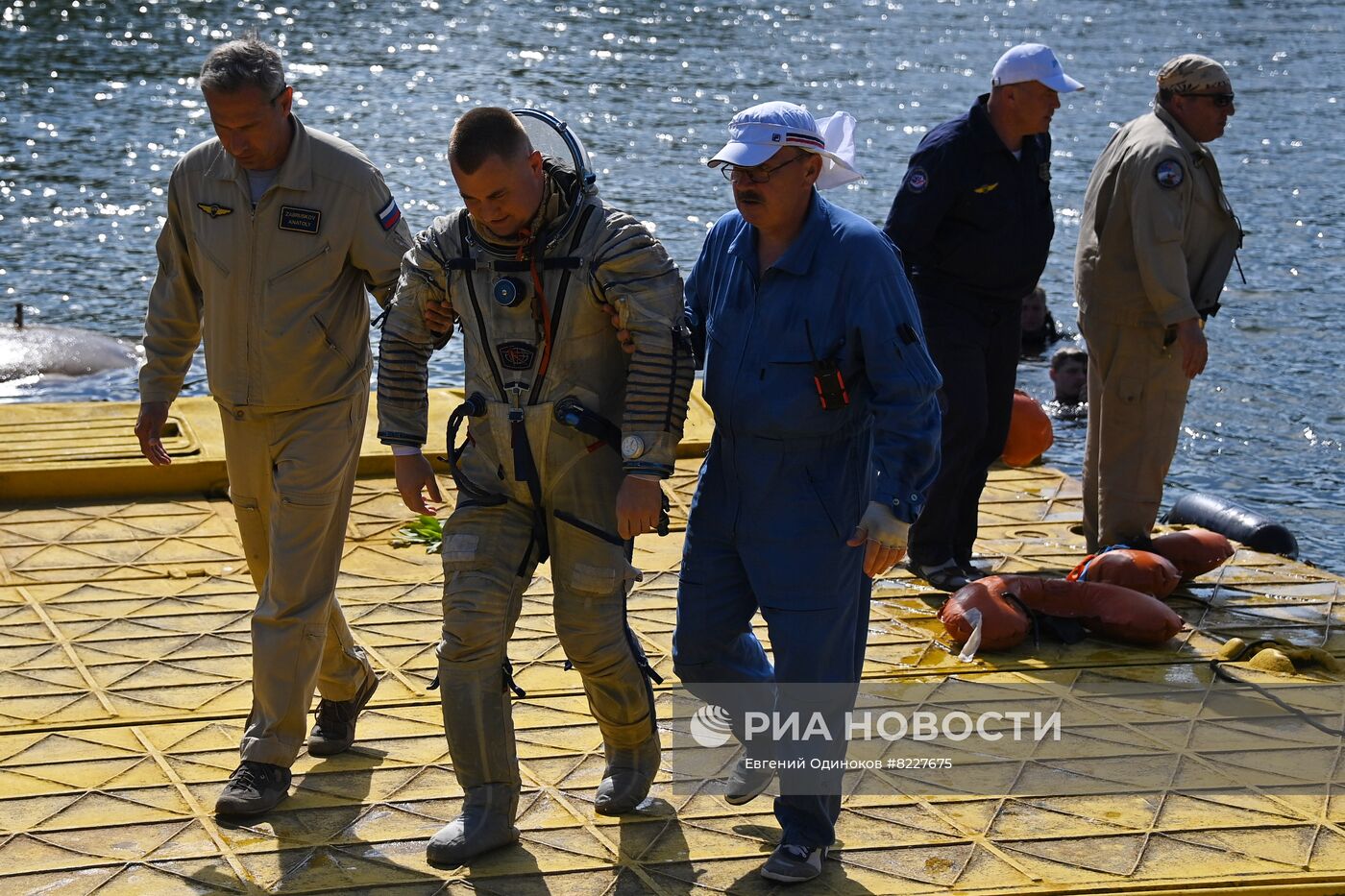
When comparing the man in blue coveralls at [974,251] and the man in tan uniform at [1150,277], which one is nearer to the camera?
the man in blue coveralls at [974,251]

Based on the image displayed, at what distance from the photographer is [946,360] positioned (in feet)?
22.8

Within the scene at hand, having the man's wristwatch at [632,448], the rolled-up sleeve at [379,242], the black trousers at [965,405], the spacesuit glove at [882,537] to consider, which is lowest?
the black trousers at [965,405]

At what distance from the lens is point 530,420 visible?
4.50 m

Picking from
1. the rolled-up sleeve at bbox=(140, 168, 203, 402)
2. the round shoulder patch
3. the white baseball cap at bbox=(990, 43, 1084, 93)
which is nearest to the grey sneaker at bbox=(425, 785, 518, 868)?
the rolled-up sleeve at bbox=(140, 168, 203, 402)

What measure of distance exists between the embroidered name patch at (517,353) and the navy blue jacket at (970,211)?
266 centimetres

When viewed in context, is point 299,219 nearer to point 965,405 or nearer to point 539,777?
point 539,777

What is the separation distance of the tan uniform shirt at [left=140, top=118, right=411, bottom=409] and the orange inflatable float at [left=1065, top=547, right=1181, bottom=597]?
10.4ft

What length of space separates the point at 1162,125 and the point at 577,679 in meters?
3.33

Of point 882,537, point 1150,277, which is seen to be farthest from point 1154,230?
point 882,537

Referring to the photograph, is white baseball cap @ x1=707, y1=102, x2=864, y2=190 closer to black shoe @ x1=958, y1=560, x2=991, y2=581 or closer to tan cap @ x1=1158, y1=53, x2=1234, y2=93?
black shoe @ x1=958, y1=560, x2=991, y2=581

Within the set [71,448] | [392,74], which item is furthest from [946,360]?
[392,74]

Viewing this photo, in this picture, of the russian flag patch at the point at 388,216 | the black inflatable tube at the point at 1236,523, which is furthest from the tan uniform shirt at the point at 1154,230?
the russian flag patch at the point at 388,216

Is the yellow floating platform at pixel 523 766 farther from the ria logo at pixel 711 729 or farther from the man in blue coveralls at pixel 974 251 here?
the man in blue coveralls at pixel 974 251

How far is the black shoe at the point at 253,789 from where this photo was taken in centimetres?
481
